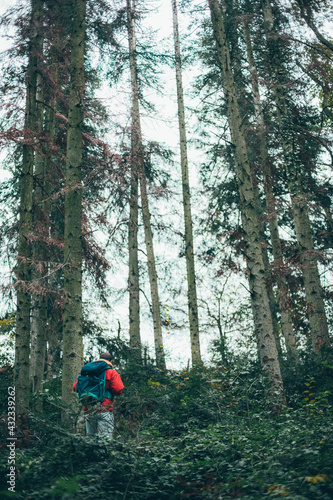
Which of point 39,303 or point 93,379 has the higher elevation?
point 39,303

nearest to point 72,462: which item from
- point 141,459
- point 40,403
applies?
point 141,459

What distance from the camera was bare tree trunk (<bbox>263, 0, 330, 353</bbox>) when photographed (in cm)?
978

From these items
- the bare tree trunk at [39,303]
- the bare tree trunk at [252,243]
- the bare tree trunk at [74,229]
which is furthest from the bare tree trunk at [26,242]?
the bare tree trunk at [252,243]

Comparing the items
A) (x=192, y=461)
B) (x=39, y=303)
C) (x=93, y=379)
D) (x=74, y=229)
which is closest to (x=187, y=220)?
(x=39, y=303)

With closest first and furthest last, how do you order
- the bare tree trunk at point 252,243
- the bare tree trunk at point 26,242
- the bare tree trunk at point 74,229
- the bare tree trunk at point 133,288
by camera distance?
1. the bare tree trunk at point 74,229
2. the bare tree trunk at point 252,243
3. the bare tree trunk at point 26,242
4. the bare tree trunk at point 133,288

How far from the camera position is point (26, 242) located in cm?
852

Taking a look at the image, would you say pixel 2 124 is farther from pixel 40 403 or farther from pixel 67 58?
pixel 40 403

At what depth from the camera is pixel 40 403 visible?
29.0ft

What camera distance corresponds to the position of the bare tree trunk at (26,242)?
7.95 metres

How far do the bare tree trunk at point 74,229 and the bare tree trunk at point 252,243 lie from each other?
314cm

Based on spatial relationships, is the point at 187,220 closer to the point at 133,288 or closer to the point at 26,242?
the point at 133,288

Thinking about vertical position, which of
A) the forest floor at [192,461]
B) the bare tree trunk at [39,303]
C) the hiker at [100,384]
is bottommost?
the forest floor at [192,461]

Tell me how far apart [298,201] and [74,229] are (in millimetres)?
5784

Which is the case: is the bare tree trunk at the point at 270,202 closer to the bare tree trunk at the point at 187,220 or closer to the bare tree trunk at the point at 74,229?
the bare tree trunk at the point at 187,220
